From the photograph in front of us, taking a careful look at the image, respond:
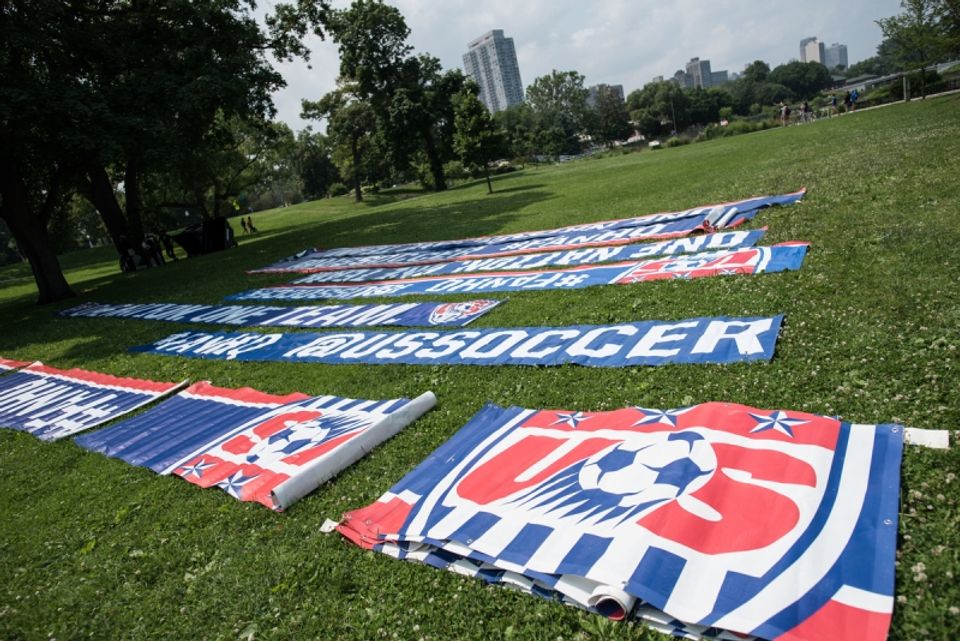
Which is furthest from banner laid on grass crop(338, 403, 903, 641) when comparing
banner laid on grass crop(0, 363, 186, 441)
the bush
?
the bush

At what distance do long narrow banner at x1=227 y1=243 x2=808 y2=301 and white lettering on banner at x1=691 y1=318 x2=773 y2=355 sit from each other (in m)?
2.27

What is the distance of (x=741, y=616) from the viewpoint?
2.99 meters

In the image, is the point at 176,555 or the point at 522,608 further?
the point at 176,555

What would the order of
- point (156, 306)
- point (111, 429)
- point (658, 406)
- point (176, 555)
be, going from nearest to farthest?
1. point (176, 555)
2. point (658, 406)
3. point (111, 429)
4. point (156, 306)

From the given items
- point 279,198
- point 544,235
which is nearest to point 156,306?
point 544,235

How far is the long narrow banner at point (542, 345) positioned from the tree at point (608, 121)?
341ft

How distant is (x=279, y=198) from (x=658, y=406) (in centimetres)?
13139

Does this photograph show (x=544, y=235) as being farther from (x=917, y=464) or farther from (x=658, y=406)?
(x=917, y=464)

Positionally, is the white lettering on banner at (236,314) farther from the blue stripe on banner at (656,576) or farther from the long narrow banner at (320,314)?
the blue stripe on banner at (656,576)

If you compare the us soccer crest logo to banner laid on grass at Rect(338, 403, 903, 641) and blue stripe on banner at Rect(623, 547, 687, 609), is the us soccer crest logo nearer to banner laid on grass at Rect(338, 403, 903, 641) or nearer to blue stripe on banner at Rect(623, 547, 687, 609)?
banner laid on grass at Rect(338, 403, 903, 641)

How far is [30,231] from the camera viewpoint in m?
20.7

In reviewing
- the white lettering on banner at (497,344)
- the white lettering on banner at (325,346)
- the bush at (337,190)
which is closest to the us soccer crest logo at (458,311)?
the white lettering on banner at (497,344)

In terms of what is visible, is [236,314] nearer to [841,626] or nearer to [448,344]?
[448,344]

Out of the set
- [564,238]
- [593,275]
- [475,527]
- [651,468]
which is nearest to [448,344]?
[593,275]
